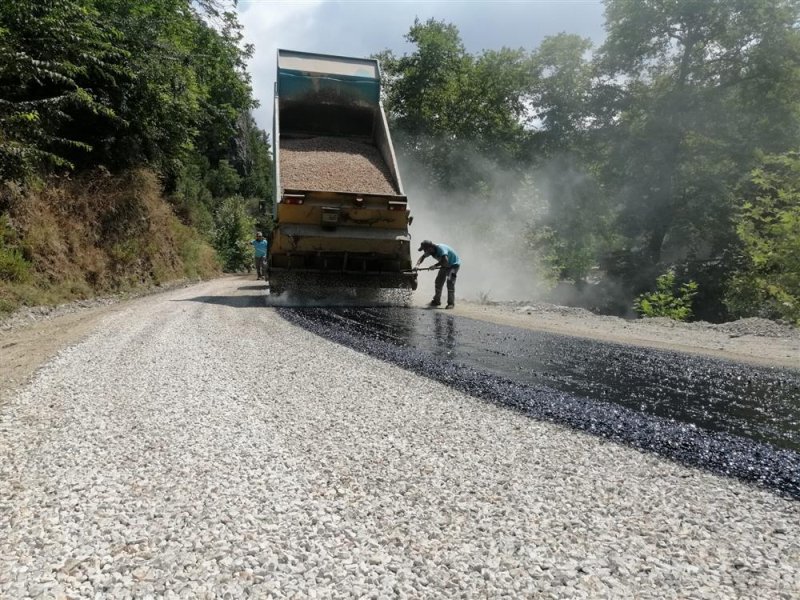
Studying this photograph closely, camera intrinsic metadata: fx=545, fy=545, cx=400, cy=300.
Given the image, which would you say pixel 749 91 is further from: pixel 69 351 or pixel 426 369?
pixel 69 351

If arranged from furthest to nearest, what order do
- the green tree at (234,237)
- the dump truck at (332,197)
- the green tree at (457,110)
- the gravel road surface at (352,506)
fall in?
the green tree at (457,110) < the green tree at (234,237) < the dump truck at (332,197) < the gravel road surface at (352,506)

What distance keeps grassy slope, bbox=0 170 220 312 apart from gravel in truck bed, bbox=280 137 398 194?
468 centimetres

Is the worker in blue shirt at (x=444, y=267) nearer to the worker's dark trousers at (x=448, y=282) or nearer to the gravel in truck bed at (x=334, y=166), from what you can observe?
the worker's dark trousers at (x=448, y=282)

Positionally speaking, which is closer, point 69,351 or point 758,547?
point 758,547

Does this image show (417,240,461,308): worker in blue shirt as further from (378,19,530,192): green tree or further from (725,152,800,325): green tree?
(378,19,530,192): green tree

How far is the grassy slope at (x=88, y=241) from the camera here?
31.1 feet

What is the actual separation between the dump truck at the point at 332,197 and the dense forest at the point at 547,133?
13.3 ft

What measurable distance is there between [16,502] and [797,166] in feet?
43.0

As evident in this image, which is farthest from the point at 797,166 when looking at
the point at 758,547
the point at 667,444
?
the point at 758,547

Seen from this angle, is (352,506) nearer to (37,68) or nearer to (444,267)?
(444,267)

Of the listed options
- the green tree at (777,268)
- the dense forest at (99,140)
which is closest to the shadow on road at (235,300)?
the dense forest at (99,140)

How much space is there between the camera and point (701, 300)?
1812cm

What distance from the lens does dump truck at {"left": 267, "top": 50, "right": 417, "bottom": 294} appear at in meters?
8.94

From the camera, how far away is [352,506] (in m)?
2.20
